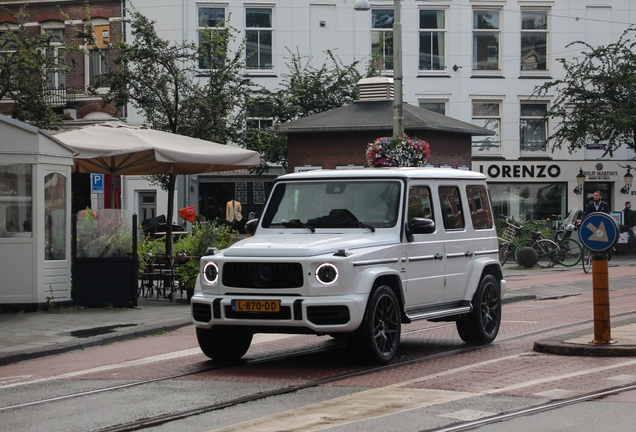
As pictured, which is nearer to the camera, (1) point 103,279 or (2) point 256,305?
(2) point 256,305

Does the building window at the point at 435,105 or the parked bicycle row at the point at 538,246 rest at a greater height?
the building window at the point at 435,105

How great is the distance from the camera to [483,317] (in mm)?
11414

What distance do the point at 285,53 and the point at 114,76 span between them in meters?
16.5

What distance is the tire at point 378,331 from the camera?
9.30 metres

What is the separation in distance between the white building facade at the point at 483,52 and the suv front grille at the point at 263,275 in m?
31.1

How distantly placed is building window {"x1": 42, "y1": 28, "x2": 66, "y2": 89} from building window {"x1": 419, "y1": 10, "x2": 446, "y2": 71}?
13886 millimetres

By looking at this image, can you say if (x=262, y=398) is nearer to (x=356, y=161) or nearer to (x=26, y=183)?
(x=26, y=183)

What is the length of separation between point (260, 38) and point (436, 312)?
31193mm

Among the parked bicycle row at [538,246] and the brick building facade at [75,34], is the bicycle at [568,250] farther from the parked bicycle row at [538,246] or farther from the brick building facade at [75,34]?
the brick building facade at [75,34]

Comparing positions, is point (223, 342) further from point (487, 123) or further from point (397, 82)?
point (487, 123)

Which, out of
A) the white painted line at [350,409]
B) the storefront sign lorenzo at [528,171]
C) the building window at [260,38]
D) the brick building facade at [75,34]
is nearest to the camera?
the white painted line at [350,409]

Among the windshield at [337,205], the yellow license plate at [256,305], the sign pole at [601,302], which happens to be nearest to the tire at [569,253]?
the sign pole at [601,302]

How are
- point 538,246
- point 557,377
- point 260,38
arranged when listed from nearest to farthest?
point 557,377 < point 538,246 < point 260,38

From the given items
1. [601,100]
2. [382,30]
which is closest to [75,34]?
[382,30]
